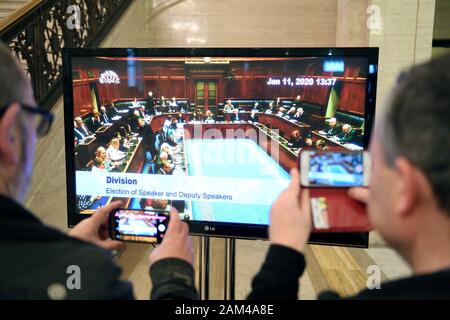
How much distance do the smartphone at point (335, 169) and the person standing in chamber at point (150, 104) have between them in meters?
0.94

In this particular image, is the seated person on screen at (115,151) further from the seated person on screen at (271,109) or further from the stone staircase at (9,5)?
the stone staircase at (9,5)

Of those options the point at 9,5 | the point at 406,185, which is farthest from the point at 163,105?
the point at 9,5

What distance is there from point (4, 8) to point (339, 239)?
4965 mm

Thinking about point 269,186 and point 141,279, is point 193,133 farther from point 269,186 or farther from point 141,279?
point 141,279

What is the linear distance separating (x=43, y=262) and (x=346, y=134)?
136 cm

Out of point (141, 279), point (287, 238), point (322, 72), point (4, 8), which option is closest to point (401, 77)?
point (287, 238)

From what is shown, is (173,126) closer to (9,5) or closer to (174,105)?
(174,105)

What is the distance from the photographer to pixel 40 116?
104 cm

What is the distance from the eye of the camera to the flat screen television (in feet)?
6.11

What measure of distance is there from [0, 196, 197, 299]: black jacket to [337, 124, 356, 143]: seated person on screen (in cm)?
122

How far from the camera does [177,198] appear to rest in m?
1.98

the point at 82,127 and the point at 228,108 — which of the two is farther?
the point at 82,127
